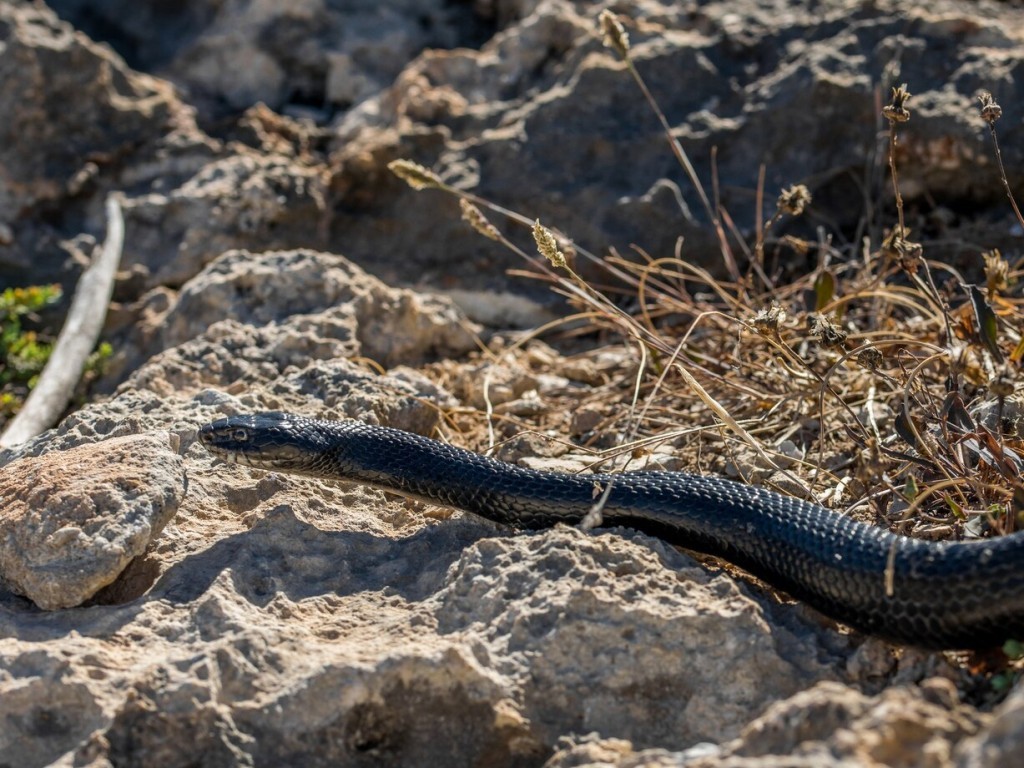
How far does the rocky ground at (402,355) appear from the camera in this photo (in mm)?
2689

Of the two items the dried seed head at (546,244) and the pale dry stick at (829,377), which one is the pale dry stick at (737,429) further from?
the dried seed head at (546,244)

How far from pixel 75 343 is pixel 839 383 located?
11.7 feet

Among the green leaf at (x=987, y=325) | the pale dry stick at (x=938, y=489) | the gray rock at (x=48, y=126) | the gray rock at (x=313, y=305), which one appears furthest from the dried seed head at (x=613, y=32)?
the gray rock at (x=48, y=126)

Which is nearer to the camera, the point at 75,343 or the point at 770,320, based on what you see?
the point at 770,320

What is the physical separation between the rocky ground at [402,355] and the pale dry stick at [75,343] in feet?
0.53

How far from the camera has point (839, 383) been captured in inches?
177

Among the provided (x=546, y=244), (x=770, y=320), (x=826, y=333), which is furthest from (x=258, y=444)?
(x=826, y=333)

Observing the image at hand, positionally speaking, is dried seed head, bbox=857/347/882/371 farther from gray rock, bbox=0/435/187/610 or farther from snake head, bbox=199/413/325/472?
gray rock, bbox=0/435/187/610

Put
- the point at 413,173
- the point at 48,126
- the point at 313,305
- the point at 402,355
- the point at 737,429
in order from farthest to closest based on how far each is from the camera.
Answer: the point at 48,126 < the point at 402,355 < the point at 313,305 < the point at 413,173 < the point at 737,429

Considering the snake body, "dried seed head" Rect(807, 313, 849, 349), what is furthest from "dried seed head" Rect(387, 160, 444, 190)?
"dried seed head" Rect(807, 313, 849, 349)

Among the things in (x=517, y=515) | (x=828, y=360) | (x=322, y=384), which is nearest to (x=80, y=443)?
(x=322, y=384)

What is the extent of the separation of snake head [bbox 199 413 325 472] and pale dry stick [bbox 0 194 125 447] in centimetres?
137

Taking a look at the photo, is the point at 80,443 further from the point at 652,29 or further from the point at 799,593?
the point at 652,29

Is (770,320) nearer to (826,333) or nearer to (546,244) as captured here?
(826,333)
